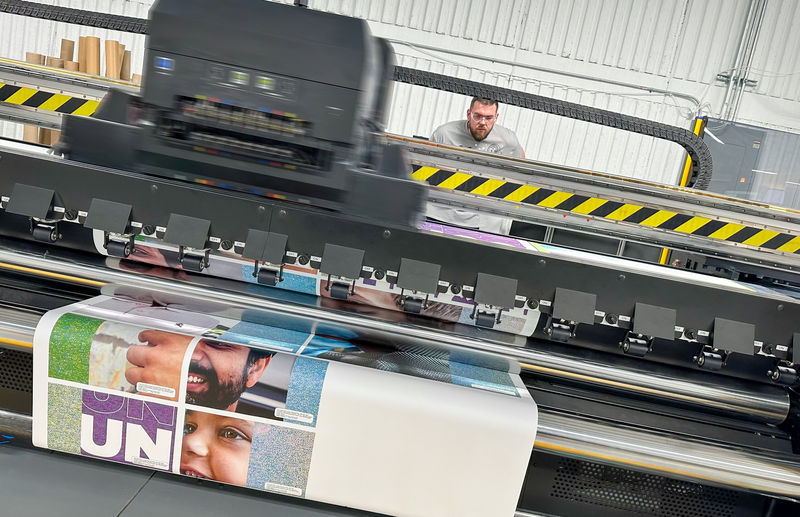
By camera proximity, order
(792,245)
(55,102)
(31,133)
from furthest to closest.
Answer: (31,133)
(792,245)
(55,102)

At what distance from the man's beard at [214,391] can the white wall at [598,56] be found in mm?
4577

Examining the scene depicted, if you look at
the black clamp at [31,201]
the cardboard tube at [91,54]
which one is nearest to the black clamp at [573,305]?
the black clamp at [31,201]

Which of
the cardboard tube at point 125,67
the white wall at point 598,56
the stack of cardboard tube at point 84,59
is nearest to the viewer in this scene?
the stack of cardboard tube at point 84,59

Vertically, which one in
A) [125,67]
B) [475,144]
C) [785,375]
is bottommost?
[785,375]

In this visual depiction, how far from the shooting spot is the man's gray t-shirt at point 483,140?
12.1 feet

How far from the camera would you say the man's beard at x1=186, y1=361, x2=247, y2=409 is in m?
1.36

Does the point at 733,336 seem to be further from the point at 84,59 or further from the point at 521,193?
the point at 84,59

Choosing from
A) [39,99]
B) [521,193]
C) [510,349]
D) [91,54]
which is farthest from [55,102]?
[91,54]

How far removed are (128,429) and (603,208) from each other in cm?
171

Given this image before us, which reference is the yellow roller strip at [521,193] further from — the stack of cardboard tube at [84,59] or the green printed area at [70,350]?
the stack of cardboard tube at [84,59]

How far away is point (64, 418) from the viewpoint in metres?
1.40

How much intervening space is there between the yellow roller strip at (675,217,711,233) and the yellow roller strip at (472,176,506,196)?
66cm

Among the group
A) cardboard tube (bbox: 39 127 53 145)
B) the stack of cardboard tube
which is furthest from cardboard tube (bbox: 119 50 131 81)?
cardboard tube (bbox: 39 127 53 145)

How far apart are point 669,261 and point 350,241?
326 cm
